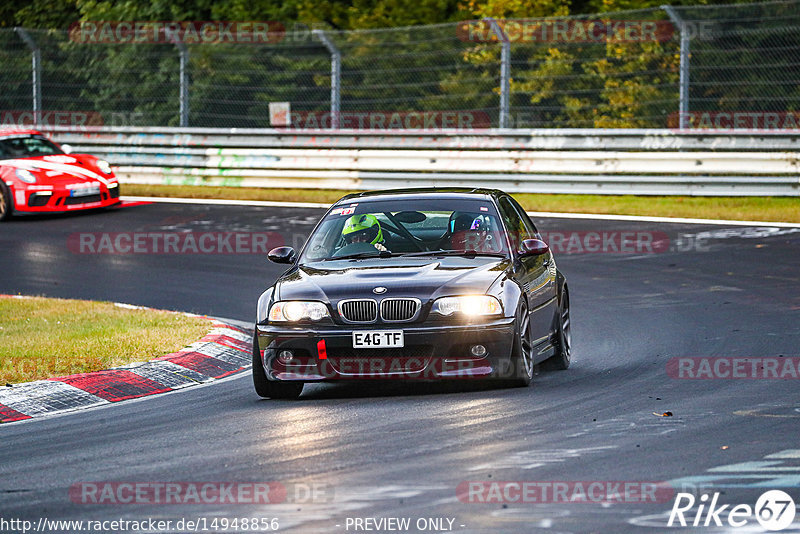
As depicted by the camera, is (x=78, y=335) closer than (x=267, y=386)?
No

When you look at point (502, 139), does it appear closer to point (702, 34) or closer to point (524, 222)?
point (702, 34)

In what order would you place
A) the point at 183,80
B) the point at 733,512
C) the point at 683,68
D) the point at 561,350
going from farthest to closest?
the point at 183,80 < the point at 683,68 < the point at 561,350 < the point at 733,512

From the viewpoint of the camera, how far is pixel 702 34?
20312 millimetres

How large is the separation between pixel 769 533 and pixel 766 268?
32.0 ft

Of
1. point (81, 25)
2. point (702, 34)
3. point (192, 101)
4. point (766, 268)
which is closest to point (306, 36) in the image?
point (192, 101)

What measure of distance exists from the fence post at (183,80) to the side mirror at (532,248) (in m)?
16.0

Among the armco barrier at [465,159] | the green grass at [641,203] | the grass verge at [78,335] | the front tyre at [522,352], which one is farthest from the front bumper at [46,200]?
the front tyre at [522,352]

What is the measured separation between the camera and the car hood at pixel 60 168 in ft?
68.3

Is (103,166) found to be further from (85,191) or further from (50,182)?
(50,182)

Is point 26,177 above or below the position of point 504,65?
below

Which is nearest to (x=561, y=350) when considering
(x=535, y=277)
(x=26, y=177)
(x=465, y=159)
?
(x=535, y=277)

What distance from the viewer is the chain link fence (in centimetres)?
2036

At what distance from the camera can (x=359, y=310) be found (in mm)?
8289

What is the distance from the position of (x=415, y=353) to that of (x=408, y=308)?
0.92ft
